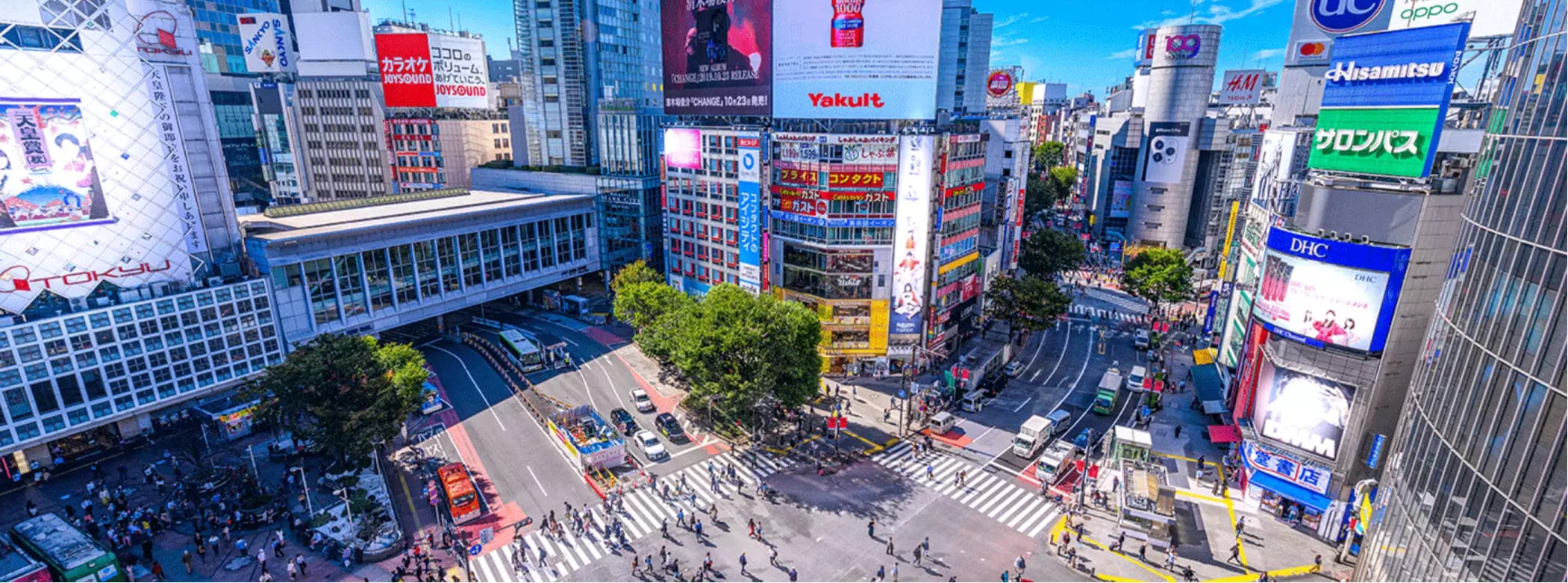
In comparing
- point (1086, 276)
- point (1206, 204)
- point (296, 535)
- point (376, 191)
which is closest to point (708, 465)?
point (296, 535)

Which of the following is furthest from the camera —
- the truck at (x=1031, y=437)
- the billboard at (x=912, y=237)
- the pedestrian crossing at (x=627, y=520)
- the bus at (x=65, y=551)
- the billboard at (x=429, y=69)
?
the billboard at (x=429, y=69)

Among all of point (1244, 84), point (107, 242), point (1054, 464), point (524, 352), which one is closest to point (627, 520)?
point (524, 352)

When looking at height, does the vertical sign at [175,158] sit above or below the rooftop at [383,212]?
above

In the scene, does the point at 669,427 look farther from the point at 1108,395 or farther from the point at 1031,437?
the point at 1108,395

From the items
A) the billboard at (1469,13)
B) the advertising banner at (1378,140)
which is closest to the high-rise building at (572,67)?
the advertising banner at (1378,140)

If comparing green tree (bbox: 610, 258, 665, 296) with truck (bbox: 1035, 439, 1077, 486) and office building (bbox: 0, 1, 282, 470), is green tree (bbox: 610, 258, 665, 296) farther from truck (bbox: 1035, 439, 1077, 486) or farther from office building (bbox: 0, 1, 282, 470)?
truck (bbox: 1035, 439, 1077, 486)

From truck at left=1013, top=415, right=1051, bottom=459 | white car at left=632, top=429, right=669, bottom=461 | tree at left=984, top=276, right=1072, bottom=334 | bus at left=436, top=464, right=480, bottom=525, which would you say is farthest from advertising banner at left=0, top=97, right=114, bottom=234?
tree at left=984, top=276, right=1072, bottom=334

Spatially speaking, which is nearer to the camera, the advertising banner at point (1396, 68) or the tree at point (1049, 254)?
the advertising banner at point (1396, 68)

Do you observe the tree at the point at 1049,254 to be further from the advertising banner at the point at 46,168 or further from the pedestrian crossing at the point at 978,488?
the advertising banner at the point at 46,168
